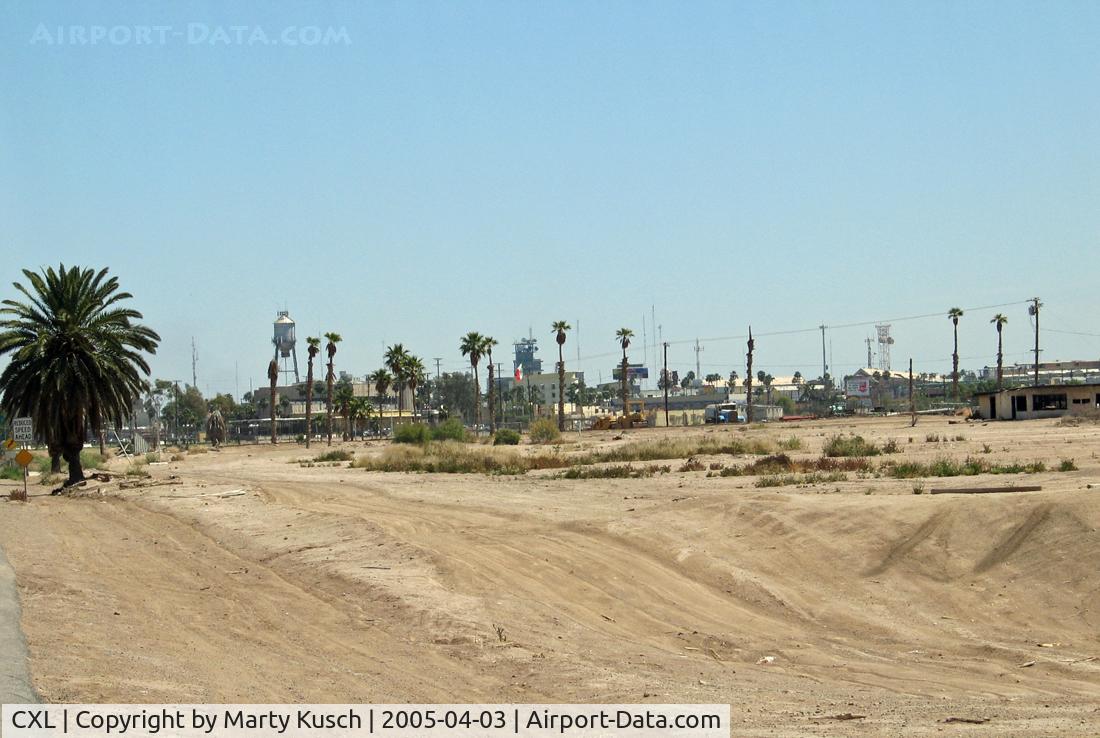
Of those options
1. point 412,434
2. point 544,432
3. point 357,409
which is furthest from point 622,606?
point 357,409

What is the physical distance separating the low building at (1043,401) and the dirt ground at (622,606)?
55.1 meters

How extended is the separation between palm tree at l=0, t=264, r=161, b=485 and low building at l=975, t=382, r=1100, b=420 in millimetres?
60308

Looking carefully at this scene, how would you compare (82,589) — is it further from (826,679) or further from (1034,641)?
(1034,641)

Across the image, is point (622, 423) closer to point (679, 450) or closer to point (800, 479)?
point (679, 450)

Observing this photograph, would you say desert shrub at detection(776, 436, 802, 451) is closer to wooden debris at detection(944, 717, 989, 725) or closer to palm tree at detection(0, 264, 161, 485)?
palm tree at detection(0, 264, 161, 485)

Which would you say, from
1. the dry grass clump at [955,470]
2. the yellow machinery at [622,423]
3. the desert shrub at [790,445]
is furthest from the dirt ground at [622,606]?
the yellow machinery at [622,423]

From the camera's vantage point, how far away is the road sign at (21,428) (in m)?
44.0

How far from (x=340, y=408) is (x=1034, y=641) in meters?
122

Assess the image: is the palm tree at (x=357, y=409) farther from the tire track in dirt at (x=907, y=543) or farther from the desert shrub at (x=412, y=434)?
the tire track in dirt at (x=907, y=543)

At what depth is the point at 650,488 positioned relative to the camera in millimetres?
33344

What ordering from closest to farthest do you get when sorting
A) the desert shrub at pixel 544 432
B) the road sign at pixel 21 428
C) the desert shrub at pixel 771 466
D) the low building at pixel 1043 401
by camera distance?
the desert shrub at pixel 771 466 < the road sign at pixel 21 428 < the low building at pixel 1043 401 < the desert shrub at pixel 544 432

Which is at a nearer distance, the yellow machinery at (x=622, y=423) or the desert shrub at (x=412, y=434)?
the desert shrub at (x=412, y=434)

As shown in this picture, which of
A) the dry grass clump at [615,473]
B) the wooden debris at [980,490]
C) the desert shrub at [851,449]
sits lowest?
the dry grass clump at [615,473]

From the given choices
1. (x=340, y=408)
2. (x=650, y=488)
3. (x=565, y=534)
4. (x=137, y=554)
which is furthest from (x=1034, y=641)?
(x=340, y=408)
